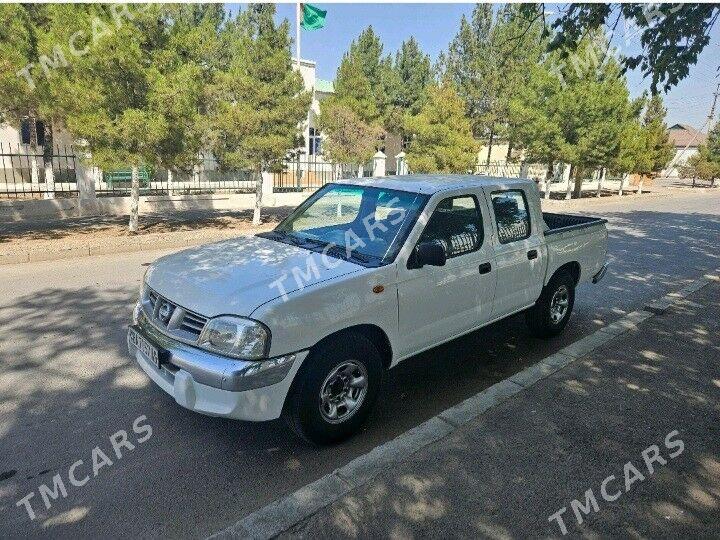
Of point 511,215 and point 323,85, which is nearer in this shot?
point 511,215

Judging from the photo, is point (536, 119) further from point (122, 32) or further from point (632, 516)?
point (632, 516)

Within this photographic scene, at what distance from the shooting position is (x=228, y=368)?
2723 mm

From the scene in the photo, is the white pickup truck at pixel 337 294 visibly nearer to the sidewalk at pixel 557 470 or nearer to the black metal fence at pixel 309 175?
the sidewalk at pixel 557 470

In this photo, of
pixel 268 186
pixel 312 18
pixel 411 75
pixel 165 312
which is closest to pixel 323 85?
pixel 411 75

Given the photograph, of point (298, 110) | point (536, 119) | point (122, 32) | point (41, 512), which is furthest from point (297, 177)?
point (41, 512)

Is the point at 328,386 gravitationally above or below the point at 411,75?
below

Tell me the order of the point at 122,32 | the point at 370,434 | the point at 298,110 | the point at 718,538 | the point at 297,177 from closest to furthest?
the point at 718,538 → the point at 370,434 → the point at 122,32 → the point at 298,110 → the point at 297,177

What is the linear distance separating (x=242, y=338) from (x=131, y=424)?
1.38m

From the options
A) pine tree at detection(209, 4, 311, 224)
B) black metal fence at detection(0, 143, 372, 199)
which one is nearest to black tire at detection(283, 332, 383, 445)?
black metal fence at detection(0, 143, 372, 199)

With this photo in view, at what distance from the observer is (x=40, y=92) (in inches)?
364

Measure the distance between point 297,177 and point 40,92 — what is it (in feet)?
32.9

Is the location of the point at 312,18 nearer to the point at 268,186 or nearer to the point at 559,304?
the point at 268,186

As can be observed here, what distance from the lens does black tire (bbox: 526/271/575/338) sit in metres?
4.99

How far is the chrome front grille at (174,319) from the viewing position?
2947mm
